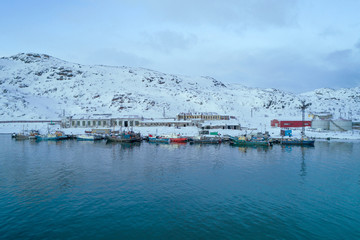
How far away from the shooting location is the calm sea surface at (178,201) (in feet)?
53.6

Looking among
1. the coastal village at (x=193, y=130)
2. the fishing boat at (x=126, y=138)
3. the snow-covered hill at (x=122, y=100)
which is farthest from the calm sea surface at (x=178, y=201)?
the snow-covered hill at (x=122, y=100)

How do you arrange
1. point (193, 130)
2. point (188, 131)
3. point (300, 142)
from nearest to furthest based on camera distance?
1. point (300, 142)
2. point (188, 131)
3. point (193, 130)

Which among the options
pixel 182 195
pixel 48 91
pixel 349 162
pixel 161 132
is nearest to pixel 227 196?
pixel 182 195

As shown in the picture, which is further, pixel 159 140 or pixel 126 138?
pixel 126 138

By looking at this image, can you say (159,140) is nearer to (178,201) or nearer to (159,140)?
(159,140)

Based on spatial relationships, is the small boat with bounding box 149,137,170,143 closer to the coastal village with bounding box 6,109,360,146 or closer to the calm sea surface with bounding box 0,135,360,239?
the coastal village with bounding box 6,109,360,146

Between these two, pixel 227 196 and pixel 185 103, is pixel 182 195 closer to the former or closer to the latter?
pixel 227 196

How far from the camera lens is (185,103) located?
160 meters

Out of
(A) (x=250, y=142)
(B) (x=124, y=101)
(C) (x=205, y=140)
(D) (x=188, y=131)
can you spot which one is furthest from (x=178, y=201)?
(B) (x=124, y=101)

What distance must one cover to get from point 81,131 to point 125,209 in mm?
79834

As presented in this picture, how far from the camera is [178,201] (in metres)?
21.3

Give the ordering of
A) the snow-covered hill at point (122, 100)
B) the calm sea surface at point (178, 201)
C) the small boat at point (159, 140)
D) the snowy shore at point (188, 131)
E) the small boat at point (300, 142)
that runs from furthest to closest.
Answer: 1. the snow-covered hill at point (122, 100)
2. the snowy shore at point (188, 131)
3. the small boat at point (159, 140)
4. the small boat at point (300, 142)
5. the calm sea surface at point (178, 201)

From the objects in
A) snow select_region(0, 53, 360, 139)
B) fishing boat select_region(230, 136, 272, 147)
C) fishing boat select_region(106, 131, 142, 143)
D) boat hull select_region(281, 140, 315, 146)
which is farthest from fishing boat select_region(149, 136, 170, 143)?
snow select_region(0, 53, 360, 139)

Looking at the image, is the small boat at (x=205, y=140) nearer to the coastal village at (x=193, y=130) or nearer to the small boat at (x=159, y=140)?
the coastal village at (x=193, y=130)
